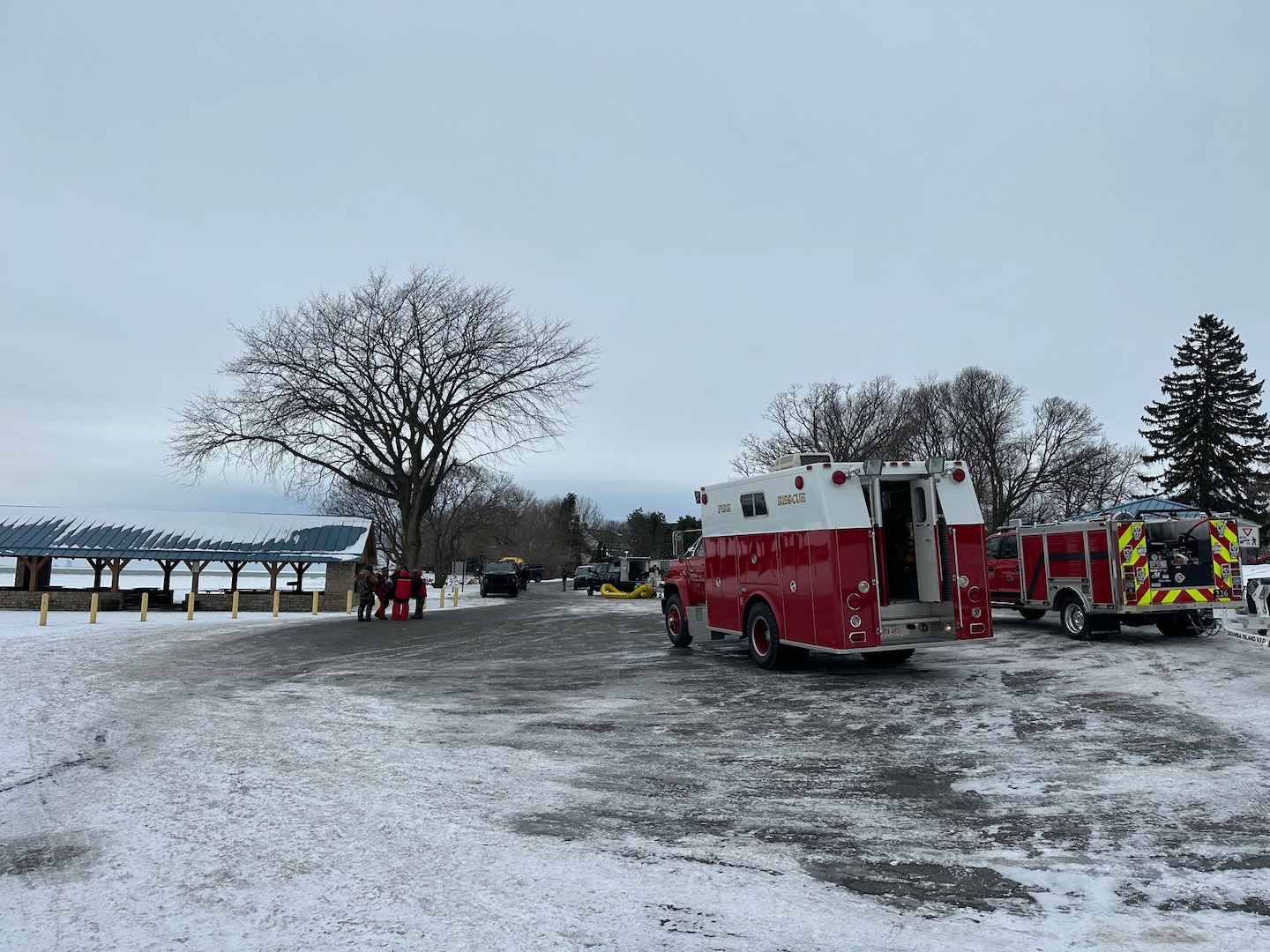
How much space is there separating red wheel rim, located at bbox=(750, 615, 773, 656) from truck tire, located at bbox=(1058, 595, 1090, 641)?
700cm

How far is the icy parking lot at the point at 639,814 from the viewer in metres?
3.65

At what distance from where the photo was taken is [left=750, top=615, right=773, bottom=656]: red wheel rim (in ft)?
40.0

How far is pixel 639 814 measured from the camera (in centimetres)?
526

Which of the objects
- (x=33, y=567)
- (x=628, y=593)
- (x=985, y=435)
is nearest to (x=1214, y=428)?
(x=985, y=435)

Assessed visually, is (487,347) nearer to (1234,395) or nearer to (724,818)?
(724,818)

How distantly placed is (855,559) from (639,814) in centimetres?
598

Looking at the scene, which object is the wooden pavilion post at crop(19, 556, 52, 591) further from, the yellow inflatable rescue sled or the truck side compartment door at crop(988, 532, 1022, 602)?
the truck side compartment door at crop(988, 532, 1022, 602)

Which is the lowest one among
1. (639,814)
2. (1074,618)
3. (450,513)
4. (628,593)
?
(639,814)

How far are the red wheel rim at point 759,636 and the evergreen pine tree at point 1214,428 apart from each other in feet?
163

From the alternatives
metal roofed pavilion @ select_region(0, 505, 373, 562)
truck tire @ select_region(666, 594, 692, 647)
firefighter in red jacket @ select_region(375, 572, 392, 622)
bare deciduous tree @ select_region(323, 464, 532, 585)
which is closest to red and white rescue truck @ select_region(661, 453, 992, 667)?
truck tire @ select_region(666, 594, 692, 647)

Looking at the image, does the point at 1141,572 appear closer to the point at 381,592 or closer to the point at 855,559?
the point at 855,559

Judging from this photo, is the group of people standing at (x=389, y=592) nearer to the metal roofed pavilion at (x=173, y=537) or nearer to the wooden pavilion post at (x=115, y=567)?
the metal roofed pavilion at (x=173, y=537)

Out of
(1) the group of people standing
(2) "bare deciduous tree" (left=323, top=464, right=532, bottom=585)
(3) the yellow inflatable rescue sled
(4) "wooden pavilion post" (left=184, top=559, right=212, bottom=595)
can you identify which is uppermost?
(2) "bare deciduous tree" (left=323, top=464, right=532, bottom=585)

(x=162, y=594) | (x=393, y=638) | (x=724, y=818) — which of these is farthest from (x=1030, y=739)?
(x=162, y=594)
